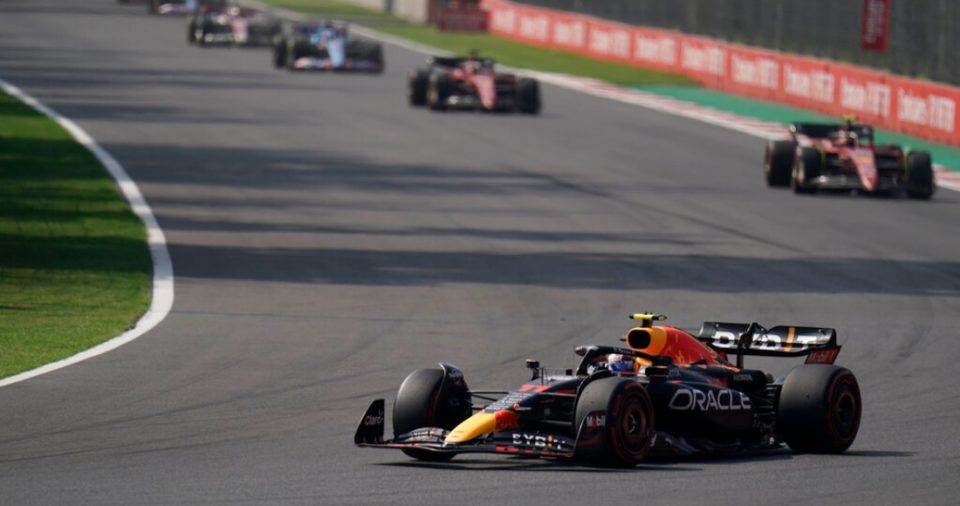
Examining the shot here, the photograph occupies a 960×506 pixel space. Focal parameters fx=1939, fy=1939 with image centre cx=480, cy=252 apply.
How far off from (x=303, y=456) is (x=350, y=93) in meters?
34.8

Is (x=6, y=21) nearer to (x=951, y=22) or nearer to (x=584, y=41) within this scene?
(x=584, y=41)

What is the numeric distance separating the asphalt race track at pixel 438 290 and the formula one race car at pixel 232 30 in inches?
580

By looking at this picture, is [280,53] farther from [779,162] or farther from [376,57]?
[779,162]

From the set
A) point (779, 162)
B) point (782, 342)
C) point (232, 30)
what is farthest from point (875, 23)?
point (782, 342)

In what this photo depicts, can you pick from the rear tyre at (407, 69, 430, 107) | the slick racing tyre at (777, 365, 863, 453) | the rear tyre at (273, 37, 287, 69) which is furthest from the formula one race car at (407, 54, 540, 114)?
→ the slick racing tyre at (777, 365, 863, 453)

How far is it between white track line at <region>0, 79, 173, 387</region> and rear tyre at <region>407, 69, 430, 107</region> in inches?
305

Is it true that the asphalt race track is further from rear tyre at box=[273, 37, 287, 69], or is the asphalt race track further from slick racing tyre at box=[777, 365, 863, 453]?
rear tyre at box=[273, 37, 287, 69]

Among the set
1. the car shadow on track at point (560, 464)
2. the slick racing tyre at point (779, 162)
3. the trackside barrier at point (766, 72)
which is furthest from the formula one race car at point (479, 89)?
the car shadow on track at point (560, 464)

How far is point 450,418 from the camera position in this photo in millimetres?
12227

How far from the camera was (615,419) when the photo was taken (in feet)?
37.1

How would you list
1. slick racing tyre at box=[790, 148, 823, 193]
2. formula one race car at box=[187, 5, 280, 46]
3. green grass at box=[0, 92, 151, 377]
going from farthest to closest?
formula one race car at box=[187, 5, 280, 46] < slick racing tyre at box=[790, 148, 823, 193] < green grass at box=[0, 92, 151, 377]

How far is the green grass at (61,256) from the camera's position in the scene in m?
17.3

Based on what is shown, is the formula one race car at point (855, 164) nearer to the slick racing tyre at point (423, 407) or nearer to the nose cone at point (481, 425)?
the slick racing tyre at point (423, 407)

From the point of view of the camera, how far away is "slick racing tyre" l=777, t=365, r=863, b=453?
40.3 feet
